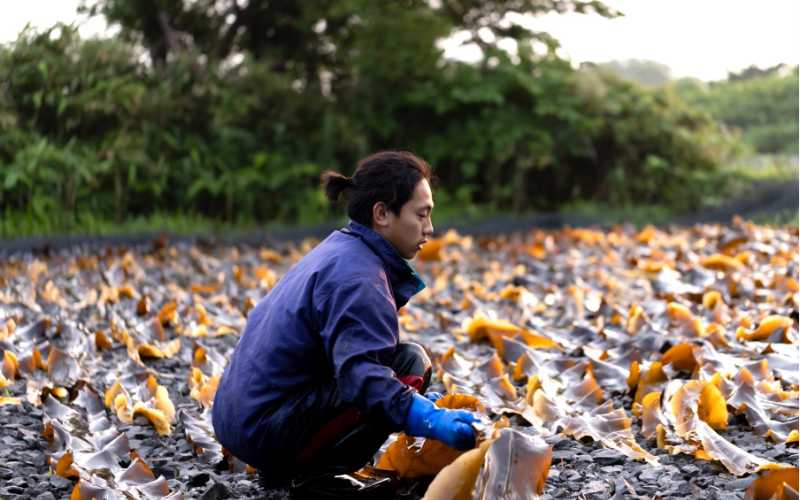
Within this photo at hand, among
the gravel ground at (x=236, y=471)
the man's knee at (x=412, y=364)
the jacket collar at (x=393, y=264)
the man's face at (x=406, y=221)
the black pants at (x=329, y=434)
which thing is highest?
the man's face at (x=406, y=221)

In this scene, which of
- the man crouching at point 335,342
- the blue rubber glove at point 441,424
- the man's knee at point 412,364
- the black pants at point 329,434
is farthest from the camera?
the man's knee at point 412,364

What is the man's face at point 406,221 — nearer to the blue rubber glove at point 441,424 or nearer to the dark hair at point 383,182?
the dark hair at point 383,182

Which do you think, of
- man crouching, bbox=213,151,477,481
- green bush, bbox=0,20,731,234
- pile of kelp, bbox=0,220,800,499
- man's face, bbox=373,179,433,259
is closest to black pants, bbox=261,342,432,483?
man crouching, bbox=213,151,477,481

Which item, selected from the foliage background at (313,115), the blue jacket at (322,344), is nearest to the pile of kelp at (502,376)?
the blue jacket at (322,344)

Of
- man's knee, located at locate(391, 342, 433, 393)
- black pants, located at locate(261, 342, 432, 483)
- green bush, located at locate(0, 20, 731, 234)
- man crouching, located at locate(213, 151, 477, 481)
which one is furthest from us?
green bush, located at locate(0, 20, 731, 234)

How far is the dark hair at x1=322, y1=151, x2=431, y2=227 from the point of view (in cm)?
238

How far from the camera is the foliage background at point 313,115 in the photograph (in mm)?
8414

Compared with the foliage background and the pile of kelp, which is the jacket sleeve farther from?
the foliage background

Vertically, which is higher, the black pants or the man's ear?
the man's ear

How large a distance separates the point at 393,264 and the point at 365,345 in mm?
298

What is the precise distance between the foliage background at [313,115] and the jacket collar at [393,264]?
6197 millimetres

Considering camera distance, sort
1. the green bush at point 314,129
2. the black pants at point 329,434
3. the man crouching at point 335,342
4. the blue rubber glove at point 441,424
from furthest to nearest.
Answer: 1. the green bush at point 314,129
2. the black pants at point 329,434
3. the man crouching at point 335,342
4. the blue rubber glove at point 441,424

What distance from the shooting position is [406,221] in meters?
2.38

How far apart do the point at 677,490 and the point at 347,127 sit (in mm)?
7772
